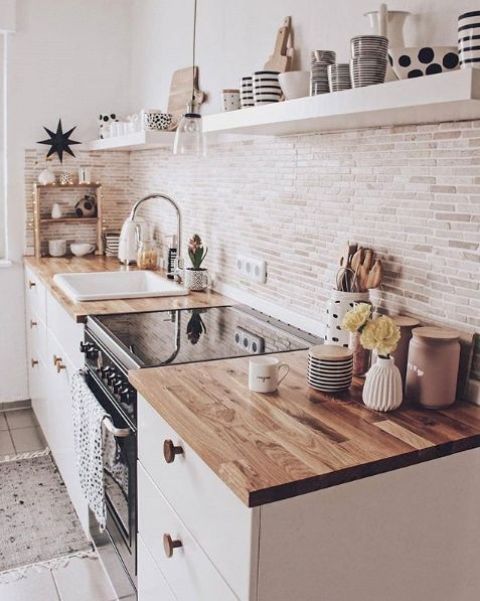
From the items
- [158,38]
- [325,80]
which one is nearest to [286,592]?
[325,80]

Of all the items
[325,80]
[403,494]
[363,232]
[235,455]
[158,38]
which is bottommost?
[403,494]

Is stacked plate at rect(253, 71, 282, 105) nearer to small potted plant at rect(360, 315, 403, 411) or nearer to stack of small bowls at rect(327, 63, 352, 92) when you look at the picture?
stack of small bowls at rect(327, 63, 352, 92)

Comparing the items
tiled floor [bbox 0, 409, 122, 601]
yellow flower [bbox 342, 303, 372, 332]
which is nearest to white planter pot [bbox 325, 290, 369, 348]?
yellow flower [bbox 342, 303, 372, 332]

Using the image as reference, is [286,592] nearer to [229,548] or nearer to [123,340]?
[229,548]

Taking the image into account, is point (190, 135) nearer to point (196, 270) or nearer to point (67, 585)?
point (196, 270)

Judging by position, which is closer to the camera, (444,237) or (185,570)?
(185,570)

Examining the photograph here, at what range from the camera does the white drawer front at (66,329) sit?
2621 millimetres

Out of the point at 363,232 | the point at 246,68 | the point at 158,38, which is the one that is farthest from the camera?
the point at 158,38

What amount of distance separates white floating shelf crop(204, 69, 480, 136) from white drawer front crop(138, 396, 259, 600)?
0.87 metres

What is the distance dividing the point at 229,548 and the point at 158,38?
123 inches

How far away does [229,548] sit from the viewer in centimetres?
131

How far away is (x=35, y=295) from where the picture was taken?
3.65 m

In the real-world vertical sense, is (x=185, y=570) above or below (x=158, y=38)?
below

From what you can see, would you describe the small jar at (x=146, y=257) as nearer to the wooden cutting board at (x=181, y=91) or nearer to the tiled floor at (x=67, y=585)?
the wooden cutting board at (x=181, y=91)
